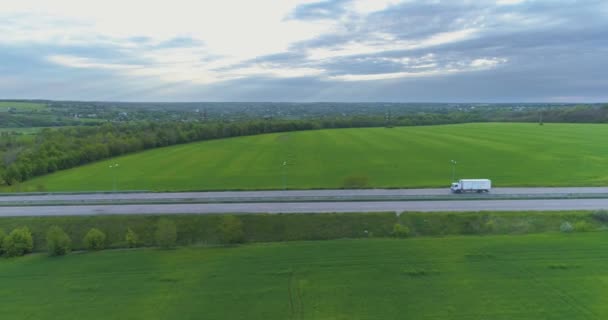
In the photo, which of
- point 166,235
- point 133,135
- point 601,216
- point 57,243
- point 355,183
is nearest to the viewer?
point 57,243

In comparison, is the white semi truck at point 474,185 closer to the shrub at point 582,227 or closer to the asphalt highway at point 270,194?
the asphalt highway at point 270,194

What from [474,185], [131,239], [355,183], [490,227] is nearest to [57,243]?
[131,239]

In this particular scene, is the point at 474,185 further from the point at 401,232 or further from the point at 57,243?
the point at 57,243

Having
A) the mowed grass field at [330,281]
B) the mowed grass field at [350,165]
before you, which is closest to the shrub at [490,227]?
the mowed grass field at [330,281]

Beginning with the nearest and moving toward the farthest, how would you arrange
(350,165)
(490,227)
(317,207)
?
(490,227) < (317,207) < (350,165)

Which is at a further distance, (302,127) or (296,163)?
(302,127)

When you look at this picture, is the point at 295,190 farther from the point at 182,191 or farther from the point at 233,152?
the point at 233,152

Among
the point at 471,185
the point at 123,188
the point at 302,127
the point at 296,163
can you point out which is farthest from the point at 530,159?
the point at 302,127
